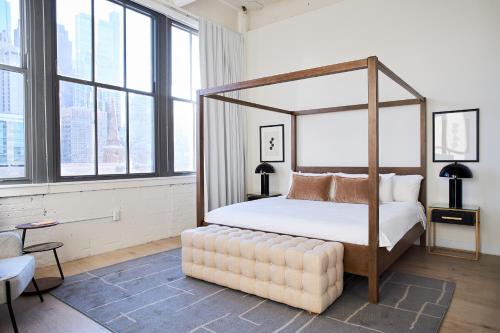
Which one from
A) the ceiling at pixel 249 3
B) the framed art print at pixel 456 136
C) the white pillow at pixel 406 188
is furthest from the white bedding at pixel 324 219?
the ceiling at pixel 249 3

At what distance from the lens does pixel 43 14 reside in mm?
3312

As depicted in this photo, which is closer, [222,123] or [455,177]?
[455,177]

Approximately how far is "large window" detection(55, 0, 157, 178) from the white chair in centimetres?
121

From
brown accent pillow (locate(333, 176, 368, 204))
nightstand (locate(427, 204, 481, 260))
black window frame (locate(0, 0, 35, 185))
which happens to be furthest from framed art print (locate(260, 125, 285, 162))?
black window frame (locate(0, 0, 35, 185))

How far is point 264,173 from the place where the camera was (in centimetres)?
507

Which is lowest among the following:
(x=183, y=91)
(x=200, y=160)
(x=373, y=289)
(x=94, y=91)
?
(x=373, y=289)

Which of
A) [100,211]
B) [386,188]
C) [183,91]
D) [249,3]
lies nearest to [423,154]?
[386,188]

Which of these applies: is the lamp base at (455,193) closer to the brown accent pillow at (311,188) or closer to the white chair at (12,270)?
the brown accent pillow at (311,188)

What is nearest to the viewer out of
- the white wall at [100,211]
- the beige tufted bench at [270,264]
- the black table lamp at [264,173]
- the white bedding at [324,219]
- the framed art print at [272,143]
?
the beige tufted bench at [270,264]

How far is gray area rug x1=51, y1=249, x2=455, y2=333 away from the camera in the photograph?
82.0 inches

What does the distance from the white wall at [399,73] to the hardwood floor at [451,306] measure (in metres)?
0.67

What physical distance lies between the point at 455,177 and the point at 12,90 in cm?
463

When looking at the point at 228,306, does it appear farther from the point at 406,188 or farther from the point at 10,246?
the point at 406,188

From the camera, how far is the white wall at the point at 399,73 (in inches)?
140
